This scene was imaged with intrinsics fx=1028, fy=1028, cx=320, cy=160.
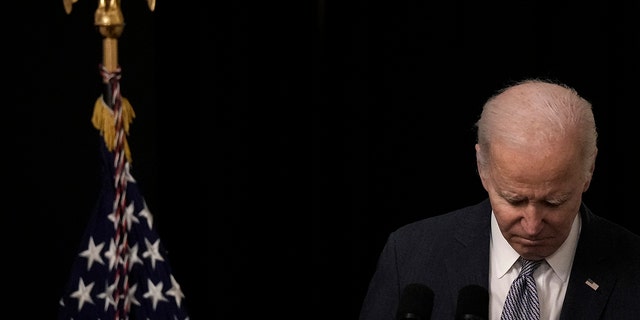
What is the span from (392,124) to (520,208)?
188 centimetres

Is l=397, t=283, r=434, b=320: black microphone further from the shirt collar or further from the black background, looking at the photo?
the black background

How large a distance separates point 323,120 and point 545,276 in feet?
6.18

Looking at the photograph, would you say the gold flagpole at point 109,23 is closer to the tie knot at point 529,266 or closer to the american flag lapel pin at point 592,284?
the tie knot at point 529,266

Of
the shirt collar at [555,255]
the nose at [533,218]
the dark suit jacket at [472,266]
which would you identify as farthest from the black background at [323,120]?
the nose at [533,218]

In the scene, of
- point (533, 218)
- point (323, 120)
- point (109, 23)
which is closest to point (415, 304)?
point (533, 218)

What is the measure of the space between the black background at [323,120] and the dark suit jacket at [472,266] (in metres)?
1.34

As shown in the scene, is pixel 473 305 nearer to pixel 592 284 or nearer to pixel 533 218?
pixel 533 218

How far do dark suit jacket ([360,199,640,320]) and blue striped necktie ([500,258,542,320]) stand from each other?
0.10 metres

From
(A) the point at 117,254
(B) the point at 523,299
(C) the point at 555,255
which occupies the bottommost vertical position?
(A) the point at 117,254

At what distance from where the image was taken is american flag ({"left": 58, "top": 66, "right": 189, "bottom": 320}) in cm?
364

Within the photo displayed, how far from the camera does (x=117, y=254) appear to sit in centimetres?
368

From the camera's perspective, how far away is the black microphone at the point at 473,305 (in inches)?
96.3

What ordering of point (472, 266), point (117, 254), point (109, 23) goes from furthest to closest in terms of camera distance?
point (117, 254), point (109, 23), point (472, 266)

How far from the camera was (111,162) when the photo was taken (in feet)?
12.1
